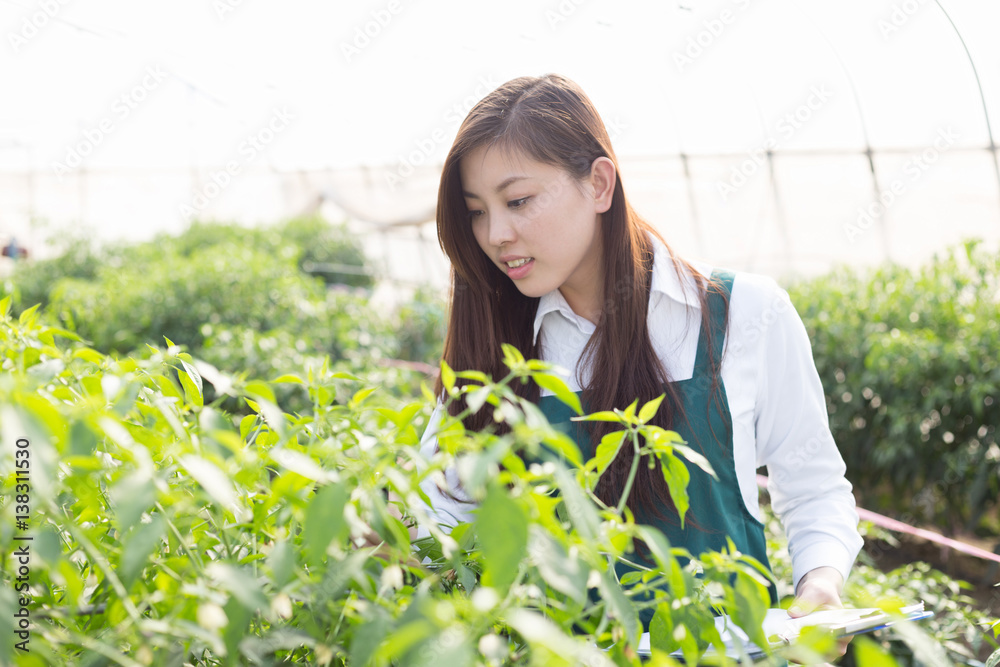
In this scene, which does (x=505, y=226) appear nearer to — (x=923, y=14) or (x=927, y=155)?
(x=923, y=14)

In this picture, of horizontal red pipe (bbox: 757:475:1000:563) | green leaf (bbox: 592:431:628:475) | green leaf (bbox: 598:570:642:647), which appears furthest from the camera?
horizontal red pipe (bbox: 757:475:1000:563)

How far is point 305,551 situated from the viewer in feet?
1.58

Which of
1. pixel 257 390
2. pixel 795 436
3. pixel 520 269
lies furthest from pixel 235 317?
pixel 257 390

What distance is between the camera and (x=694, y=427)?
120 centimetres

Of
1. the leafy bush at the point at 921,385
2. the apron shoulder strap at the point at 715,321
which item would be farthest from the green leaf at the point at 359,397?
the leafy bush at the point at 921,385

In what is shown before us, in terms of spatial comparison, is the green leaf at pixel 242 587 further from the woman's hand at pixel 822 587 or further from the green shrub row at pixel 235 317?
the green shrub row at pixel 235 317

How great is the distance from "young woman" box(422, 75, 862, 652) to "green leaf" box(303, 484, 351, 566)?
757 millimetres

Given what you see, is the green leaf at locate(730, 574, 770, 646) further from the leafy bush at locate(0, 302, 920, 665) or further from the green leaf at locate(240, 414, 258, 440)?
the green leaf at locate(240, 414, 258, 440)

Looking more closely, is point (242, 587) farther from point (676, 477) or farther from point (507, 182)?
point (507, 182)

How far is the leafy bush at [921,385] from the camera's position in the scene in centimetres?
258

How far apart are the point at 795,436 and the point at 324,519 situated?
1004 mm

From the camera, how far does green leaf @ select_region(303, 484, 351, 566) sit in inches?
14.9

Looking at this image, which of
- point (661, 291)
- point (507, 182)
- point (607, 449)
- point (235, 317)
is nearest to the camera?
point (607, 449)

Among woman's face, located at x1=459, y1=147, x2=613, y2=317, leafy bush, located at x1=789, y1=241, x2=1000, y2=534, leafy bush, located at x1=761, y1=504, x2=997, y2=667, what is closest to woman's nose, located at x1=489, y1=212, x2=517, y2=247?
woman's face, located at x1=459, y1=147, x2=613, y2=317
